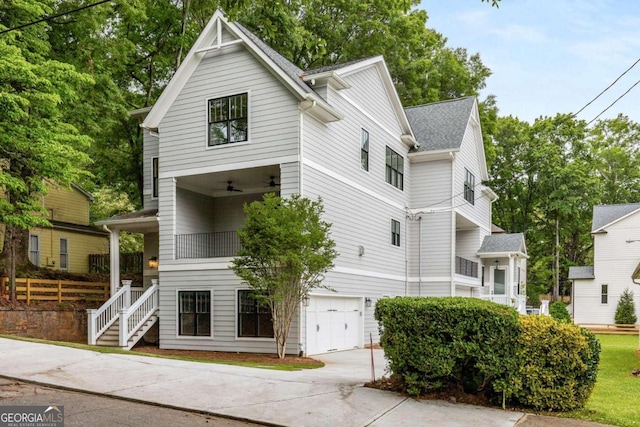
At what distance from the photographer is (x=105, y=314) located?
17.9 meters

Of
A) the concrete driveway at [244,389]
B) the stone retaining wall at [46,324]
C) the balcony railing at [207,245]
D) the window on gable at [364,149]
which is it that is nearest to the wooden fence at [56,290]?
the stone retaining wall at [46,324]

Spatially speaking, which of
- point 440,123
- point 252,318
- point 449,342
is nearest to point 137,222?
point 252,318

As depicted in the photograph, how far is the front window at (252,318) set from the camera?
15750mm

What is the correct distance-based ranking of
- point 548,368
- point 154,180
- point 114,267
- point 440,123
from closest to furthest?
point 548,368, point 114,267, point 154,180, point 440,123

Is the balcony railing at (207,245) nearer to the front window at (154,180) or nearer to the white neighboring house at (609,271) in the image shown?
the front window at (154,180)

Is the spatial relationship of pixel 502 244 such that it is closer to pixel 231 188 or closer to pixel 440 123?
pixel 440 123

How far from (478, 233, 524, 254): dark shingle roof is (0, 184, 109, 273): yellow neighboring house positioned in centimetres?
1963

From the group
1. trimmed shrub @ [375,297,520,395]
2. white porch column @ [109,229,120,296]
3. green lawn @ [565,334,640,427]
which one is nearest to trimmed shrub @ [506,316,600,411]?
trimmed shrub @ [375,297,520,395]

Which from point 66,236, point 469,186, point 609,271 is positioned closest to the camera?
point 469,186

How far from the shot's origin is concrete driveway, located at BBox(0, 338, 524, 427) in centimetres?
770

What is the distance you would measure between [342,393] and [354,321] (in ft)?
31.9

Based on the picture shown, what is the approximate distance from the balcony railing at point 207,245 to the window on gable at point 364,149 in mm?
5165

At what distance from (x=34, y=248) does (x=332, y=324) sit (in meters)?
15.6

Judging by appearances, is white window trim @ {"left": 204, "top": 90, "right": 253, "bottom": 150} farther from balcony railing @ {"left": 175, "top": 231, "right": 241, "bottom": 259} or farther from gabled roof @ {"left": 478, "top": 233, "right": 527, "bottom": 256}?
gabled roof @ {"left": 478, "top": 233, "right": 527, "bottom": 256}
